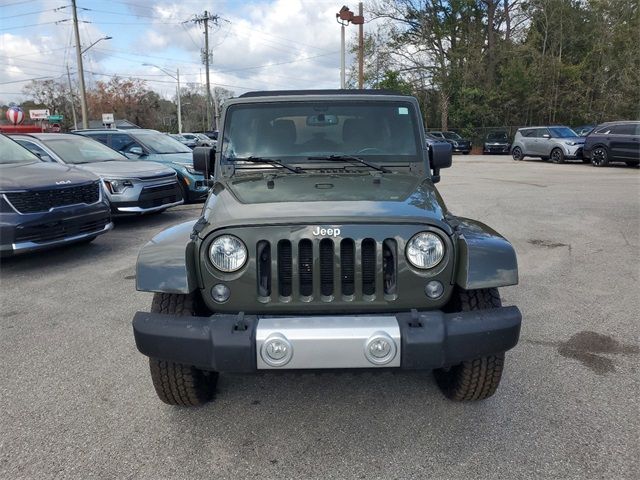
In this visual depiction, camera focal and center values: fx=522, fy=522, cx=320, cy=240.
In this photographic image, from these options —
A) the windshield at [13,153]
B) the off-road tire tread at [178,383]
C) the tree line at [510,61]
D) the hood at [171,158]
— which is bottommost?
the off-road tire tread at [178,383]

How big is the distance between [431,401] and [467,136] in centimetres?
3808

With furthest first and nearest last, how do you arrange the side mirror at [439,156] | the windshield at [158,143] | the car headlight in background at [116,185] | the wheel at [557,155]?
the wheel at [557,155], the windshield at [158,143], the car headlight in background at [116,185], the side mirror at [439,156]

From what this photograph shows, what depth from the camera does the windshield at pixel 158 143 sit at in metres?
11.5

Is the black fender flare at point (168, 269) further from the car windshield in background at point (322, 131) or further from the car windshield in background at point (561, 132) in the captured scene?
the car windshield in background at point (561, 132)

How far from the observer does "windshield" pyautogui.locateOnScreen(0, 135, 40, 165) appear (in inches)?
279

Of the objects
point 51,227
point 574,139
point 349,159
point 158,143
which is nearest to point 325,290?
point 349,159

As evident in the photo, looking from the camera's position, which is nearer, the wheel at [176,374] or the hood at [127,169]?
the wheel at [176,374]

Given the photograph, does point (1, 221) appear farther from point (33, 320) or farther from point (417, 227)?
point (417, 227)

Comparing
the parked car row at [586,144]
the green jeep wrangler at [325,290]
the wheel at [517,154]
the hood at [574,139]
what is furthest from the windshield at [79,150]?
the wheel at [517,154]

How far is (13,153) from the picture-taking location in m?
7.28

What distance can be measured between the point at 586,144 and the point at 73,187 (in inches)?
743

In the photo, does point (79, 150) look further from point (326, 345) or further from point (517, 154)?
point (517, 154)

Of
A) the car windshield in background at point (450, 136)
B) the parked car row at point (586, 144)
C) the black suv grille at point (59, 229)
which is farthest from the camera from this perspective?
the car windshield in background at point (450, 136)

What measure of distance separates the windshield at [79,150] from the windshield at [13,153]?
4.28 feet
